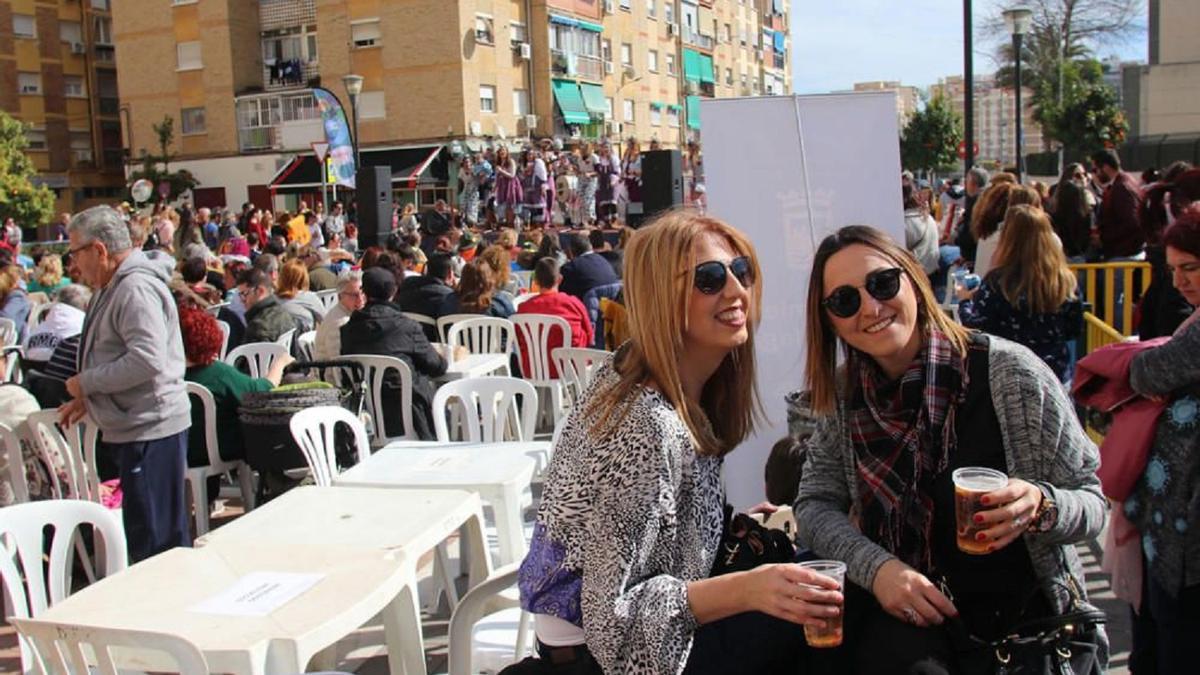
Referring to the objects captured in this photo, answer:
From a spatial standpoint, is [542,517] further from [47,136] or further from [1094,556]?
[47,136]

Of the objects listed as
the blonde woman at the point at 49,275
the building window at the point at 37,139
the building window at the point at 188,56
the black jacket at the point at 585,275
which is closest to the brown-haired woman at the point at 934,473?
the black jacket at the point at 585,275

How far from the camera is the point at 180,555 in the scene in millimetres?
3143

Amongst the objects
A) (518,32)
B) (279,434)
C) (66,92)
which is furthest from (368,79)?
(279,434)

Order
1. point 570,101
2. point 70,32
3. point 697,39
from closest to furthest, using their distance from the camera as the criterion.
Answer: point 570,101
point 70,32
point 697,39

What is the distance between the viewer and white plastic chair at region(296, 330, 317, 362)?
804cm

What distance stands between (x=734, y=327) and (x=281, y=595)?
1.47 meters

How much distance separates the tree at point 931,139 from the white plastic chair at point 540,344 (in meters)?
34.3

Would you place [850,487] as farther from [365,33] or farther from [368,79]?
[365,33]

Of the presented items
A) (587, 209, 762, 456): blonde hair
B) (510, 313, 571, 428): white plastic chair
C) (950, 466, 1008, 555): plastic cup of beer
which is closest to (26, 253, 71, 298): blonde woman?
(510, 313, 571, 428): white plastic chair

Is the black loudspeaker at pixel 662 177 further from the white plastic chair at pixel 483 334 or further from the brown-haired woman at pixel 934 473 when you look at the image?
the brown-haired woman at pixel 934 473

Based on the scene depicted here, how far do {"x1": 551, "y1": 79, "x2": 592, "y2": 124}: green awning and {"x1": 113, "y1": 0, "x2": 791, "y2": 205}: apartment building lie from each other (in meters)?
0.06

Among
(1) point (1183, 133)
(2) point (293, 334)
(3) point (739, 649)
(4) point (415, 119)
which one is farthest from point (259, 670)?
(1) point (1183, 133)

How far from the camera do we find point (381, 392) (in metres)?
6.43

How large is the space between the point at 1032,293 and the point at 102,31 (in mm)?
51096
